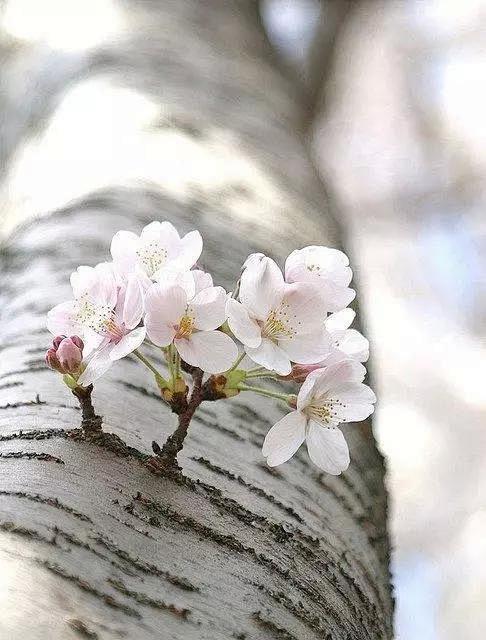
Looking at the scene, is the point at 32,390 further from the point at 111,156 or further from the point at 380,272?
the point at 380,272

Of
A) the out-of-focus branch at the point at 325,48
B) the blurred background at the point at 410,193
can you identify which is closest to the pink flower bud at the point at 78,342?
the blurred background at the point at 410,193

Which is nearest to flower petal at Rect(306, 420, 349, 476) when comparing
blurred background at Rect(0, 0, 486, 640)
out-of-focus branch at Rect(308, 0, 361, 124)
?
blurred background at Rect(0, 0, 486, 640)

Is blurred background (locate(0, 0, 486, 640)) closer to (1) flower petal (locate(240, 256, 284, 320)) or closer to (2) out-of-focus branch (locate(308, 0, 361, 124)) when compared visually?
(2) out-of-focus branch (locate(308, 0, 361, 124))

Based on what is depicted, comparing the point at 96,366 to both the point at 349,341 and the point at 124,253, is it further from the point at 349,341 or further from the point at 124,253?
the point at 349,341

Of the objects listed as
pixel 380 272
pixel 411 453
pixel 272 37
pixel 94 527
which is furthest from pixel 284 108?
pixel 380 272

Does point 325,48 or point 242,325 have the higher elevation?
point 325,48

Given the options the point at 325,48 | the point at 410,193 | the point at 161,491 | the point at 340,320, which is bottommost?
the point at 161,491

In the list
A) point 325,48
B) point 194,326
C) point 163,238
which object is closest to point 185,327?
point 194,326
